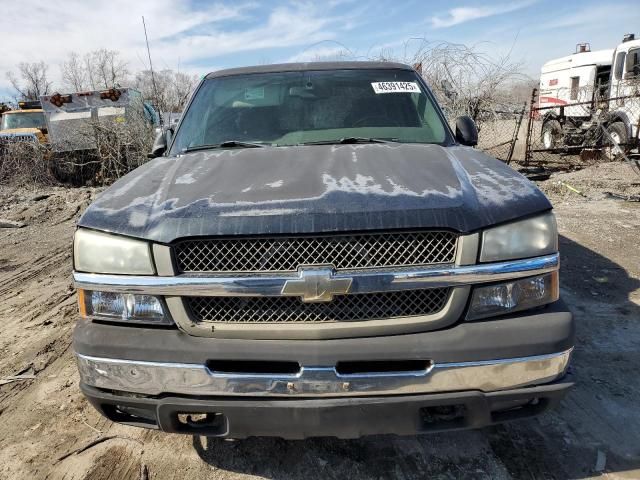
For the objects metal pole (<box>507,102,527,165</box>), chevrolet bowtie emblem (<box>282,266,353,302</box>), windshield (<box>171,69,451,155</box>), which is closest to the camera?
chevrolet bowtie emblem (<box>282,266,353,302</box>)

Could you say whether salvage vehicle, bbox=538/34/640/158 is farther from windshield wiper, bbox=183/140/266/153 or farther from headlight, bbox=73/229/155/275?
headlight, bbox=73/229/155/275

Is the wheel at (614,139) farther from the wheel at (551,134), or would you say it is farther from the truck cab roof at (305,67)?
the truck cab roof at (305,67)

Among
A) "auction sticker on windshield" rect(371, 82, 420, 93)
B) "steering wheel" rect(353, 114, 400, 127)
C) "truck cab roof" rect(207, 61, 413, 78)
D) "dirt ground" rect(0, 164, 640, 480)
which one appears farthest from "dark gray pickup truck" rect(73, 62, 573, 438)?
"truck cab roof" rect(207, 61, 413, 78)

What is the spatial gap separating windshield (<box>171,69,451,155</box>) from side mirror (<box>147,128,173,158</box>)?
0.20 meters

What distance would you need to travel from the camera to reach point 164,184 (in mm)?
2340

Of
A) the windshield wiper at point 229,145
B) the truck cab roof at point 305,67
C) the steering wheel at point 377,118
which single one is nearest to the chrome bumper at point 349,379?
the windshield wiper at point 229,145

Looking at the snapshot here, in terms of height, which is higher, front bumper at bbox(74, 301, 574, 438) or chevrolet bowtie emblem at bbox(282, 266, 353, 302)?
chevrolet bowtie emblem at bbox(282, 266, 353, 302)

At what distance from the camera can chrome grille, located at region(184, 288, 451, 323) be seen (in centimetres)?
191

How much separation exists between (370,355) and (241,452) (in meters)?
1.09

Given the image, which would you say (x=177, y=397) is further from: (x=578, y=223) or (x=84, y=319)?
(x=578, y=223)

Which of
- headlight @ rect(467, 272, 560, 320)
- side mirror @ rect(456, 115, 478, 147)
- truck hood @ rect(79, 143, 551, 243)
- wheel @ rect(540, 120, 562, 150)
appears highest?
side mirror @ rect(456, 115, 478, 147)

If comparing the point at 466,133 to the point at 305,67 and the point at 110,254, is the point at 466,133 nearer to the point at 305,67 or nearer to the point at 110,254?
the point at 305,67

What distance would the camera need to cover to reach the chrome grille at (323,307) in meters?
1.91

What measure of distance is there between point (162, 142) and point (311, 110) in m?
1.10
